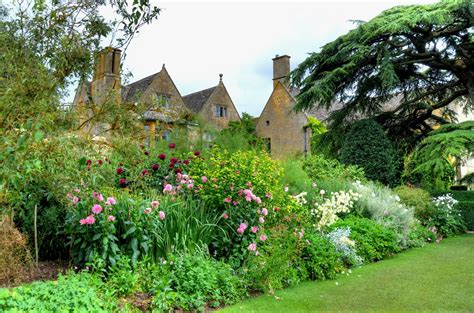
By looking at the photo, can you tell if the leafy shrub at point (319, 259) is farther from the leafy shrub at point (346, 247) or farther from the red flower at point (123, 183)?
the red flower at point (123, 183)

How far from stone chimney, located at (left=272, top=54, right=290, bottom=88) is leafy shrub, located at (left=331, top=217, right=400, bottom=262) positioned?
21148 millimetres

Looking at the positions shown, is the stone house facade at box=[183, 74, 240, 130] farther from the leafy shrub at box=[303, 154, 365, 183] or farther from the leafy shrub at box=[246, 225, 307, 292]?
the leafy shrub at box=[246, 225, 307, 292]

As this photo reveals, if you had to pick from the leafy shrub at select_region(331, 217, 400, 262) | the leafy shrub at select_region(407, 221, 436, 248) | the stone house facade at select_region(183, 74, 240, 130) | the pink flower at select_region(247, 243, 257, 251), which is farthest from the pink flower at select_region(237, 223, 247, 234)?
the stone house facade at select_region(183, 74, 240, 130)

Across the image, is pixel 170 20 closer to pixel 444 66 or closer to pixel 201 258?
pixel 201 258

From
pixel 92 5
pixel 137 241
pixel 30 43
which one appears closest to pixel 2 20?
pixel 30 43

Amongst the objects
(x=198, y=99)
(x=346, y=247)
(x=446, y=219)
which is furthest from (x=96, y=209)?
(x=198, y=99)

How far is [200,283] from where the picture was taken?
4.36 meters

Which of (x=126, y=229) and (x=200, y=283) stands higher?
(x=126, y=229)

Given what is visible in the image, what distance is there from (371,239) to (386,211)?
74.0 inches

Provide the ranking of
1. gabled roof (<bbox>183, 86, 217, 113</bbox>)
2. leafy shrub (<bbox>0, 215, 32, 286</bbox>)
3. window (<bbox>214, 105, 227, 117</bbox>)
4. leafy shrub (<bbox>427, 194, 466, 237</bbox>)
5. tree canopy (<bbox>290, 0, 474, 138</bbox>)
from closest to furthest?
leafy shrub (<bbox>0, 215, 32, 286</bbox>) < leafy shrub (<bbox>427, 194, 466, 237</bbox>) < tree canopy (<bbox>290, 0, 474, 138</bbox>) < gabled roof (<bbox>183, 86, 217, 113</bbox>) < window (<bbox>214, 105, 227, 117</bbox>)

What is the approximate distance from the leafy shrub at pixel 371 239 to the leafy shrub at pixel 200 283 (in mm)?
3261

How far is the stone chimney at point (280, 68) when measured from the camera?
2808 centimetres

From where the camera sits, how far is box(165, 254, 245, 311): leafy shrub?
13.7ft

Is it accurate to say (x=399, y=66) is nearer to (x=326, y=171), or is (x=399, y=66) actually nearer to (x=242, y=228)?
(x=326, y=171)
